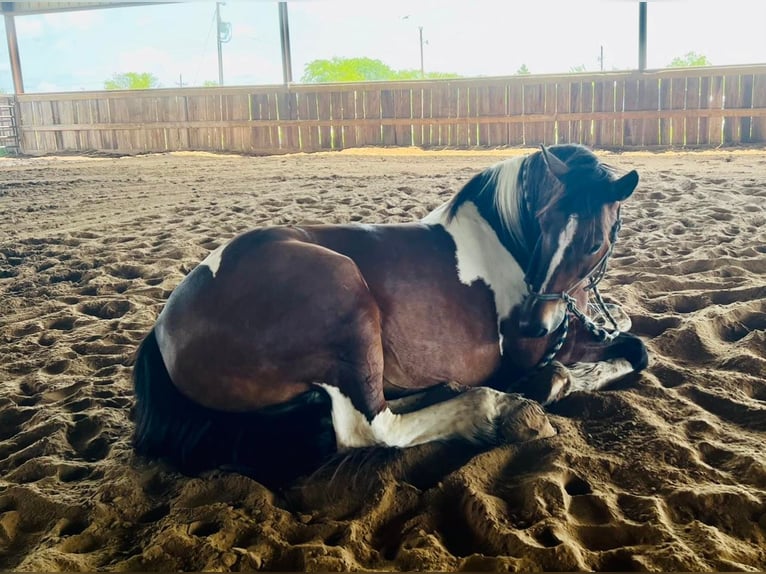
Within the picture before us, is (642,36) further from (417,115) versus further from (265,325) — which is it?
(265,325)

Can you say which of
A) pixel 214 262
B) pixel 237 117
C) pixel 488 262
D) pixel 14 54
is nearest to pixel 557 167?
pixel 488 262

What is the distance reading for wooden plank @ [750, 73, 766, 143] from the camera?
32.6 feet

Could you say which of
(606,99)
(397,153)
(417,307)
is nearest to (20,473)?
(417,307)

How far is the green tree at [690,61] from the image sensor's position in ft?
35.0

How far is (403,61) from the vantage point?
47.1ft

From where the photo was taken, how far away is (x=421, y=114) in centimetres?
1209

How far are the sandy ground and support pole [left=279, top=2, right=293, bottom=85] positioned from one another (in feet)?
28.6

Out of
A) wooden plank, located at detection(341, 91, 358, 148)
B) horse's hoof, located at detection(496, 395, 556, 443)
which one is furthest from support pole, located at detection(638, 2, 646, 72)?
horse's hoof, located at detection(496, 395, 556, 443)

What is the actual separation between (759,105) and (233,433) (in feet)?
34.7

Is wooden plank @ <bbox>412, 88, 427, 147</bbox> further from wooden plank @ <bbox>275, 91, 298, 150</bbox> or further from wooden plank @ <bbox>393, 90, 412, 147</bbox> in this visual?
wooden plank @ <bbox>275, 91, 298, 150</bbox>

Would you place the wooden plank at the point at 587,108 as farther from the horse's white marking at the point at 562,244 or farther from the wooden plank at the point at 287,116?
the horse's white marking at the point at 562,244

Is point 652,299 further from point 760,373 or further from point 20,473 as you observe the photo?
point 20,473

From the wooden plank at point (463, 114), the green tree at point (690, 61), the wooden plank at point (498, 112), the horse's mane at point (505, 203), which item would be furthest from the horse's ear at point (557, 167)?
the green tree at point (690, 61)

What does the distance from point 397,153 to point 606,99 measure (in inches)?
139
